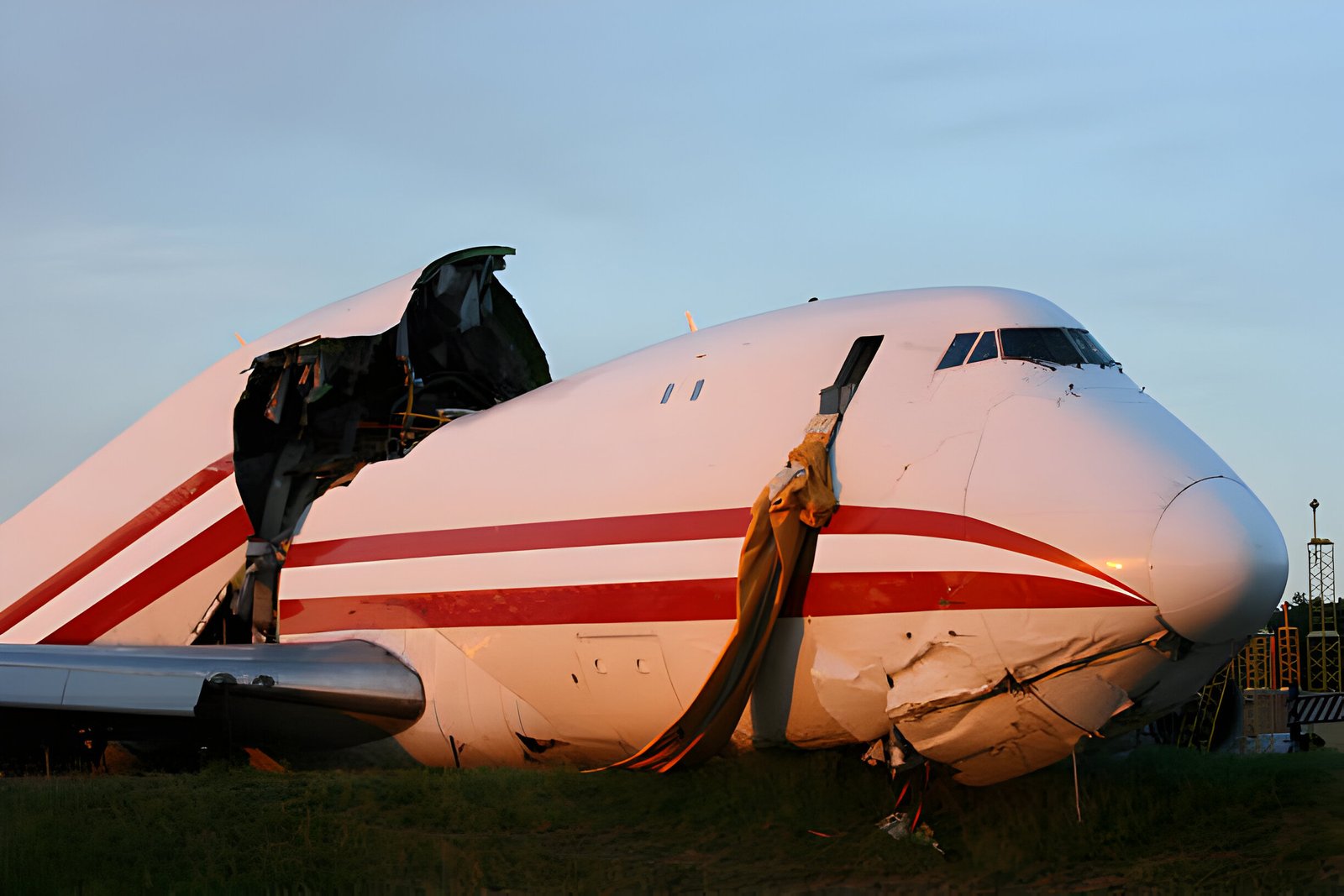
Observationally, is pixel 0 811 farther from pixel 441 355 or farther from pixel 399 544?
pixel 441 355

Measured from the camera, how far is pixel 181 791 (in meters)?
13.0

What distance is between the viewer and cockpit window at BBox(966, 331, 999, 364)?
1204 centimetres

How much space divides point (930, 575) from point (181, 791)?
713cm

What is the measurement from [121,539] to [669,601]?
30.8ft

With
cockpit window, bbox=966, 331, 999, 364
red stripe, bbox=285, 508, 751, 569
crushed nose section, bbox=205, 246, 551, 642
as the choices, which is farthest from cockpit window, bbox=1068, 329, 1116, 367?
crushed nose section, bbox=205, 246, 551, 642

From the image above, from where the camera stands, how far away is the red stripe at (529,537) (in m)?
12.5

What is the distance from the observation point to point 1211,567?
9930 mm

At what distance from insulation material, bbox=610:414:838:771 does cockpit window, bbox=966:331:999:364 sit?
1271 millimetres

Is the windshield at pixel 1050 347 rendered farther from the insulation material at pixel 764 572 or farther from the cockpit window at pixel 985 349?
the insulation material at pixel 764 572

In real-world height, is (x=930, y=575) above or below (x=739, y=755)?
above

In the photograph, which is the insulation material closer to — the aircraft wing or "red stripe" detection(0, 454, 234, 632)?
the aircraft wing

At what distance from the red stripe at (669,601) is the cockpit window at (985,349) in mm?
2099

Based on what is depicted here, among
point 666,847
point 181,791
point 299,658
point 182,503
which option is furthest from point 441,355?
point 666,847

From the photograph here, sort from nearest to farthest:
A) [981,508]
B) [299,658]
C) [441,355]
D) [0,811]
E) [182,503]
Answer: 1. [981,508]
2. [0,811]
3. [299,658]
4. [182,503]
5. [441,355]
